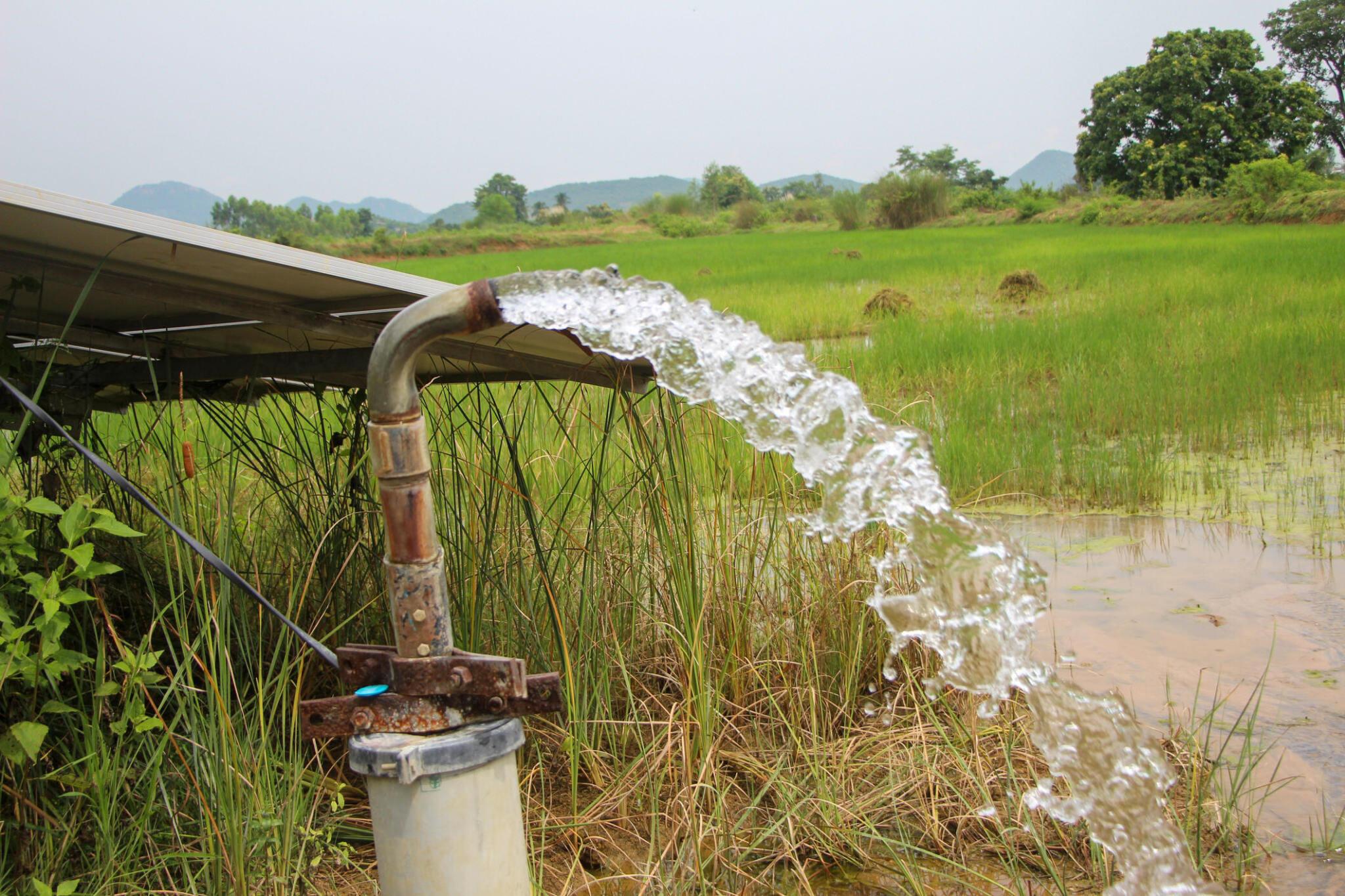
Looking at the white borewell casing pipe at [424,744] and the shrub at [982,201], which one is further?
the shrub at [982,201]

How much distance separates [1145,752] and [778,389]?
1154mm

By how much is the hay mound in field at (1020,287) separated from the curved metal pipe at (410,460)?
10.2m

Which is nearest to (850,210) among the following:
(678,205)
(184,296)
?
(678,205)

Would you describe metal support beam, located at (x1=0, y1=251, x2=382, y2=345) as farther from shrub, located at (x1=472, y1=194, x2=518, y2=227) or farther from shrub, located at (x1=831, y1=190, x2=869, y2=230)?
shrub, located at (x1=472, y1=194, x2=518, y2=227)

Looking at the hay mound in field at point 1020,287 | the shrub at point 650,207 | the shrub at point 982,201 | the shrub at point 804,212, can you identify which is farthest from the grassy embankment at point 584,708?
the shrub at point 650,207

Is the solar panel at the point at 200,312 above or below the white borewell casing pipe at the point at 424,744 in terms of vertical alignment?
above

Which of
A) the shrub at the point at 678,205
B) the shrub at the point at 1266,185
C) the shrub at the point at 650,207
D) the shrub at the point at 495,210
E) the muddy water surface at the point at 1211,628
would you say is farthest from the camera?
the shrub at the point at 495,210

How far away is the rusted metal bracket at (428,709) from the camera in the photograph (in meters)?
1.22

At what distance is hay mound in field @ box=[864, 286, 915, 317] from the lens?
10075mm

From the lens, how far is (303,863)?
189 centimetres

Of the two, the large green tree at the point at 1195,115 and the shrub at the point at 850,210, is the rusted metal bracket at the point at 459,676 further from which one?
the shrub at the point at 850,210

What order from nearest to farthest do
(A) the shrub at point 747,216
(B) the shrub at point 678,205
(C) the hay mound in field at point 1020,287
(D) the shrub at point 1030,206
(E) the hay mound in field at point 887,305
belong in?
1. (E) the hay mound in field at point 887,305
2. (C) the hay mound in field at point 1020,287
3. (D) the shrub at point 1030,206
4. (A) the shrub at point 747,216
5. (B) the shrub at point 678,205

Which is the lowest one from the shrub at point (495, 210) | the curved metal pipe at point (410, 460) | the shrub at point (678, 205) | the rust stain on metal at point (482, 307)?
the curved metal pipe at point (410, 460)

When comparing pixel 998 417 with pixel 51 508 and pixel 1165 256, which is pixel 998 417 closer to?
pixel 51 508
